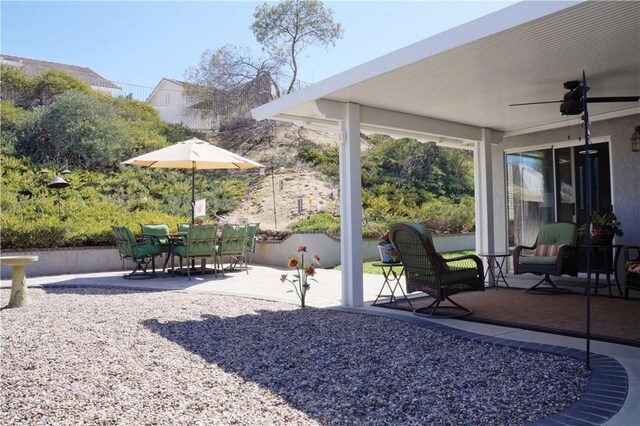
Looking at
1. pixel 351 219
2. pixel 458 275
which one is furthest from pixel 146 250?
pixel 458 275

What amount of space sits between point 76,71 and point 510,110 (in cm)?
3159

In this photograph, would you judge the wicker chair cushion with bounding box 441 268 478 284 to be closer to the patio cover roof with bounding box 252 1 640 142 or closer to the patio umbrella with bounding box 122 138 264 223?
the patio cover roof with bounding box 252 1 640 142

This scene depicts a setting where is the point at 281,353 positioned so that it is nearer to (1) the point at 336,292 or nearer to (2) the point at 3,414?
(2) the point at 3,414

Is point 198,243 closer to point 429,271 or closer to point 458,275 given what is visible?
point 429,271

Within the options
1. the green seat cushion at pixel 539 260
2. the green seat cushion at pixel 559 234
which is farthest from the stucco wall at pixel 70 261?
Result: the green seat cushion at pixel 559 234

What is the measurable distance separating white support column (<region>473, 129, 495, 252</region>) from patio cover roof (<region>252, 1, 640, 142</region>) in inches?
20.3

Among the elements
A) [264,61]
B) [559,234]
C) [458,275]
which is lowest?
[458,275]

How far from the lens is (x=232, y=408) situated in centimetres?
260

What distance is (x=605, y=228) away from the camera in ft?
22.0

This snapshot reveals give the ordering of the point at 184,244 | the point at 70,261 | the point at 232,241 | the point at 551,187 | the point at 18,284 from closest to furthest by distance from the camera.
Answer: the point at 18,284, the point at 551,187, the point at 184,244, the point at 232,241, the point at 70,261

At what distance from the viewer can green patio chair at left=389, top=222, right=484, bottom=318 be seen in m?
4.95

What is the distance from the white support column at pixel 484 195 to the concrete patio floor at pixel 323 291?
81 centimetres

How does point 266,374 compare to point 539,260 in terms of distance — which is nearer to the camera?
point 266,374

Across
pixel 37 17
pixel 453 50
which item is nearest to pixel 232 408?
pixel 453 50
